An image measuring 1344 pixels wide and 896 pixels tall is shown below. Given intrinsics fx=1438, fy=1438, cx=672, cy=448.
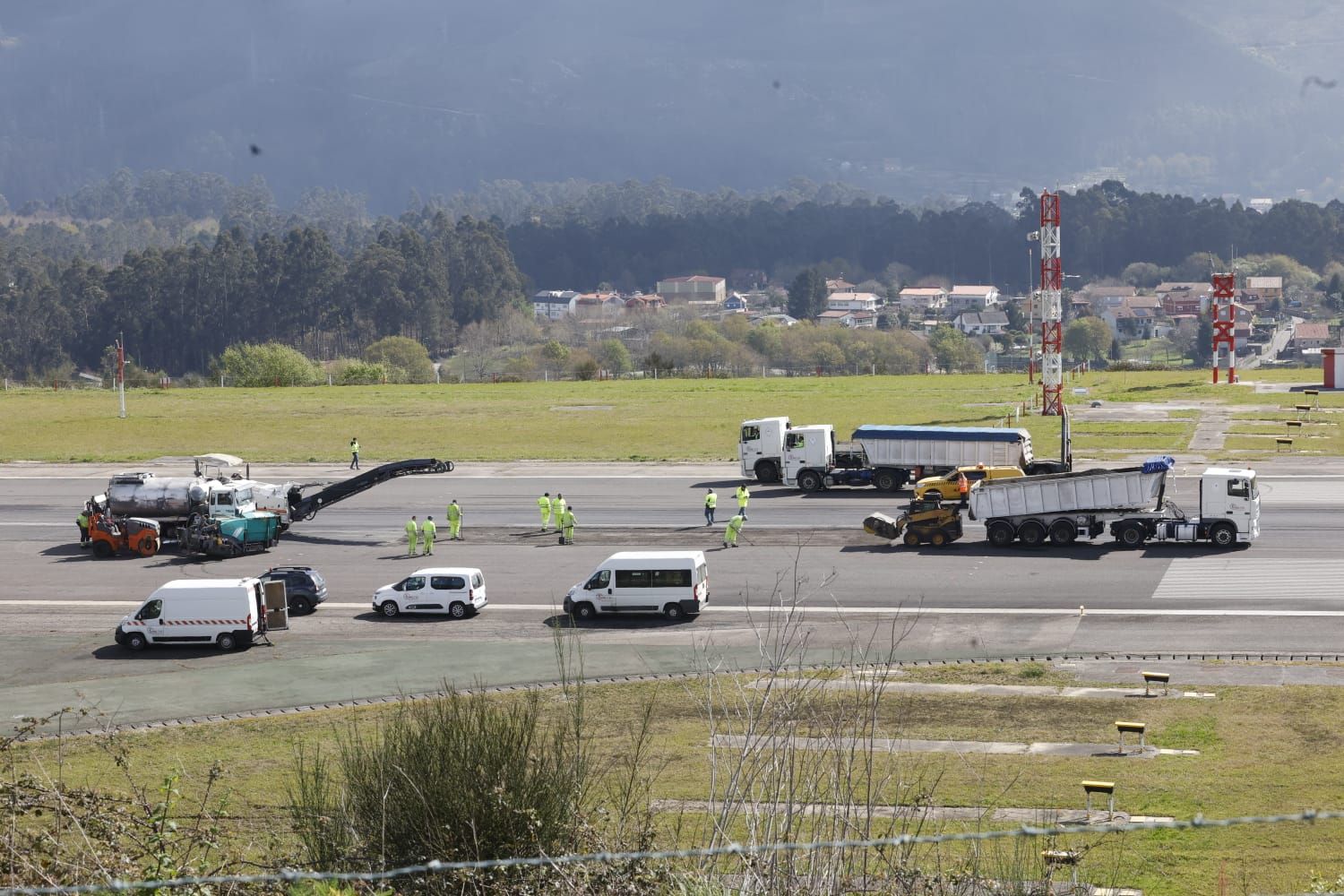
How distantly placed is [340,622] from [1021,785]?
2097cm

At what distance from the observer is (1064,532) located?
45.9 m

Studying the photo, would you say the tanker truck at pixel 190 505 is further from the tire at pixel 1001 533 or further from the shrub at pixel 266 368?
the shrub at pixel 266 368

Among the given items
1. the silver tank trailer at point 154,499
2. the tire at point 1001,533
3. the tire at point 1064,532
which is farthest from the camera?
the silver tank trailer at point 154,499

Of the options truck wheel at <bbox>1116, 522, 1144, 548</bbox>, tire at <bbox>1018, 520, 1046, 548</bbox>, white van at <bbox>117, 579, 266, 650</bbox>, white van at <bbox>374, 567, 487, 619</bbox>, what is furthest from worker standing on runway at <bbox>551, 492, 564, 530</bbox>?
truck wheel at <bbox>1116, 522, 1144, 548</bbox>

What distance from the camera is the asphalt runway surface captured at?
33344mm

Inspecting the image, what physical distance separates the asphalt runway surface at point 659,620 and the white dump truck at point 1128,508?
2.29 feet

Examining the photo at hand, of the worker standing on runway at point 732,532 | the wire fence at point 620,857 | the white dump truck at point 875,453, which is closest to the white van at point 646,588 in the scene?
the worker standing on runway at point 732,532

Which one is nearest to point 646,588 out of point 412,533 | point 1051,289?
point 412,533

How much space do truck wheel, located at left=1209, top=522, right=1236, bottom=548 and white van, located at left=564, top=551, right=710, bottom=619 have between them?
1754cm

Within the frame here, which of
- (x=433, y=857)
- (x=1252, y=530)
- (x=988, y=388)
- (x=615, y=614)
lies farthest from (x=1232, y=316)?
(x=433, y=857)

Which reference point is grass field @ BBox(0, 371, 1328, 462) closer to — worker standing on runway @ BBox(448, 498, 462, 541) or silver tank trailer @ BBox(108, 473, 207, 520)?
worker standing on runway @ BBox(448, 498, 462, 541)

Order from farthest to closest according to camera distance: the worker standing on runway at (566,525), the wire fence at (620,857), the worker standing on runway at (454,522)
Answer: the worker standing on runway at (454,522)
the worker standing on runway at (566,525)
the wire fence at (620,857)

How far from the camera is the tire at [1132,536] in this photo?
45.2 meters

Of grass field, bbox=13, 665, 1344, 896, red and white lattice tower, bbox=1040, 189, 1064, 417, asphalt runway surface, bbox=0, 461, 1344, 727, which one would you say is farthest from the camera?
red and white lattice tower, bbox=1040, 189, 1064, 417
